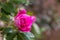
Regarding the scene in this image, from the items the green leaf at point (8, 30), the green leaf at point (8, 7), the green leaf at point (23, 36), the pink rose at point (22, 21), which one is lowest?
the green leaf at point (23, 36)

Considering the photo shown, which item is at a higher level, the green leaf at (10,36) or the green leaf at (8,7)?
the green leaf at (8,7)

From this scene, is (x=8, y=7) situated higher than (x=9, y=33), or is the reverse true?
(x=8, y=7)

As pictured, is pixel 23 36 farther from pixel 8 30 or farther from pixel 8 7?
pixel 8 7

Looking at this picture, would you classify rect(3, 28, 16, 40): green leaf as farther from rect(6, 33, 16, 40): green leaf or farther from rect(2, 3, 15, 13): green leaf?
rect(2, 3, 15, 13): green leaf

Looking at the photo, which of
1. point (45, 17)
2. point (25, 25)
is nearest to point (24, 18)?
point (25, 25)

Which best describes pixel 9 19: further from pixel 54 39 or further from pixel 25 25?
pixel 54 39

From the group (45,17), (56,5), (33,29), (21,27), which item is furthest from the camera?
(56,5)

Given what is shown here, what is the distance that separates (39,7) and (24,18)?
1.54 m

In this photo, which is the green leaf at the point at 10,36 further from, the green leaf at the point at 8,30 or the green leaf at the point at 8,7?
the green leaf at the point at 8,7

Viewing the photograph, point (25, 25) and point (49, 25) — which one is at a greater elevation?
point (25, 25)

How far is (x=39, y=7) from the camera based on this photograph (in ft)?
8.16

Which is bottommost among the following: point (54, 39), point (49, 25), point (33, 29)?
point (54, 39)

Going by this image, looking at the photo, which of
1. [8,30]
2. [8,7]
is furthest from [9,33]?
[8,7]

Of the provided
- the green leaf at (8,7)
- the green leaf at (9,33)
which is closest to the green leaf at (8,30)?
the green leaf at (9,33)
